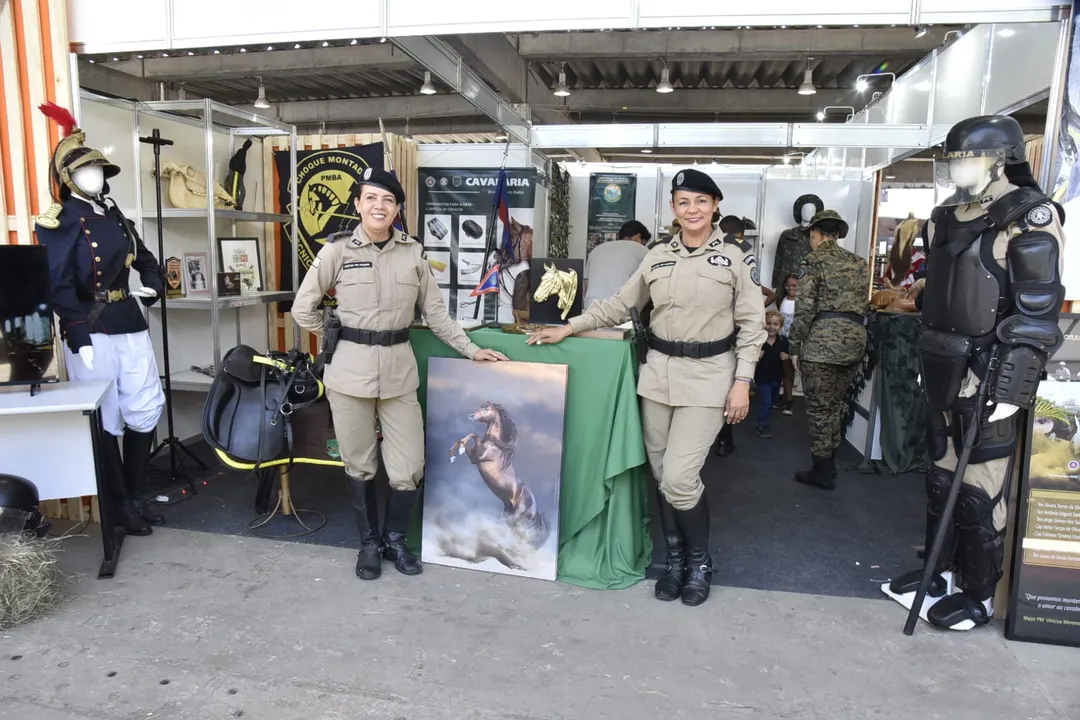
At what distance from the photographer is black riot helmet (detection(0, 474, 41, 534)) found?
293cm

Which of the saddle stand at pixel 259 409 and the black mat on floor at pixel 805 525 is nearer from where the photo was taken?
the black mat on floor at pixel 805 525

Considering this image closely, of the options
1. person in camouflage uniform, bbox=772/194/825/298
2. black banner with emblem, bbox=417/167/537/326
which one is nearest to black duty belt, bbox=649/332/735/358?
black banner with emblem, bbox=417/167/537/326

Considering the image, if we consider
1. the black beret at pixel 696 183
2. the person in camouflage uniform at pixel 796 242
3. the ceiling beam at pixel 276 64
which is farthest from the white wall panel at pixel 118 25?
the person in camouflage uniform at pixel 796 242

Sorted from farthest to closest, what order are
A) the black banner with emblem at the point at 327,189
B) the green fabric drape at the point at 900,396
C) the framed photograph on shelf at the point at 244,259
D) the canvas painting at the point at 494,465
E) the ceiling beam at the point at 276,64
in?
the ceiling beam at the point at 276,64 < the black banner with emblem at the point at 327,189 < the framed photograph on shelf at the point at 244,259 < the green fabric drape at the point at 900,396 < the canvas painting at the point at 494,465

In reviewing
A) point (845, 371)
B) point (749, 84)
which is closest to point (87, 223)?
point (845, 371)

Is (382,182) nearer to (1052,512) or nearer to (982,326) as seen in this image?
(982,326)

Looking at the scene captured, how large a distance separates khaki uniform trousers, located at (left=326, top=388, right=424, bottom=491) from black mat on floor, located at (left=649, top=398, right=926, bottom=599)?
1.21 metres

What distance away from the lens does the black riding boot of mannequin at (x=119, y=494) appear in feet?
11.8

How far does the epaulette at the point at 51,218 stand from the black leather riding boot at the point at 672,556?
298 centimetres

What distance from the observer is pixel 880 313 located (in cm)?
508

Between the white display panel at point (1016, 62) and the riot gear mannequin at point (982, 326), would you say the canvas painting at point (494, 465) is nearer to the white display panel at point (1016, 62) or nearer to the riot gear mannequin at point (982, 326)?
the riot gear mannequin at point (982, 326)

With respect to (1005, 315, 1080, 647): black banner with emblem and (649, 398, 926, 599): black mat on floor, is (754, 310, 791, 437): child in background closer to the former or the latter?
(649, 398, 926, 599): black mat on floor

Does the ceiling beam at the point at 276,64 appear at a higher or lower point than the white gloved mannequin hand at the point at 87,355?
higher

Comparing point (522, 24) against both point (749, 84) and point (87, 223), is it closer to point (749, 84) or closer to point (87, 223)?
point (87, 223)
